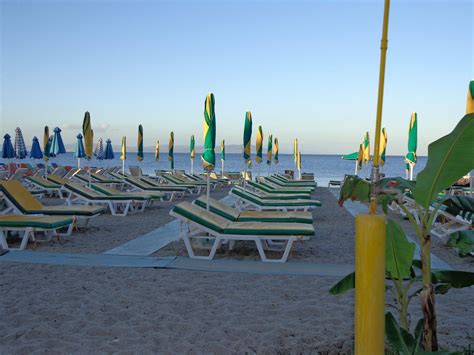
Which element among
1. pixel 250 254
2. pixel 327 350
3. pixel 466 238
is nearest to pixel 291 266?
pixel 250 254

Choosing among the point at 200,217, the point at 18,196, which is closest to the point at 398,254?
the point at 200,217

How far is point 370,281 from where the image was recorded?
147 centimetres

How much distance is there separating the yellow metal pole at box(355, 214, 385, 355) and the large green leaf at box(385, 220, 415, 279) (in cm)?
97

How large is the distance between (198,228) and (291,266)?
1.37m

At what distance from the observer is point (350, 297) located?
440cm

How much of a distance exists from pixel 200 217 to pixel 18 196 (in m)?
3.69

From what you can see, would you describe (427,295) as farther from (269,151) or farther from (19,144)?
(19,144)

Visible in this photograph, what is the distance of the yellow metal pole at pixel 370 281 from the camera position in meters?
1.44

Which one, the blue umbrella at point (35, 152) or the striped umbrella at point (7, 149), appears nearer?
the striped umbrella at point (7, 149)

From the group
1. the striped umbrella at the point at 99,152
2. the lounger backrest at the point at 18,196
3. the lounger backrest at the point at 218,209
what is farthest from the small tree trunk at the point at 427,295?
the striped umbrella at the point at 99,152

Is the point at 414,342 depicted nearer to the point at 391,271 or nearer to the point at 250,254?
the point at 391,271

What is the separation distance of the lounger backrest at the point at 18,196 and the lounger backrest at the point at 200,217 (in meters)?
3.18

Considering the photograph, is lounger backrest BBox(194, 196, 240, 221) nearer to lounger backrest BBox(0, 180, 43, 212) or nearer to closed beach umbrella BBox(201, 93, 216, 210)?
closed beach umbrella BBox(201, 93, 216, 210)

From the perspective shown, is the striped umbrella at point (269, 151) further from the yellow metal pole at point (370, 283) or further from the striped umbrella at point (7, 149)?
the yellow metal pole at point (370, 283)
